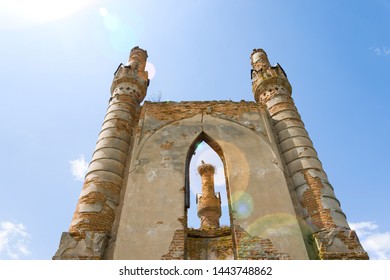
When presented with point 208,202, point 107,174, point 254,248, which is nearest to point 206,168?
point 208,202

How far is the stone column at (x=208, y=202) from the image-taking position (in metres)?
14.6

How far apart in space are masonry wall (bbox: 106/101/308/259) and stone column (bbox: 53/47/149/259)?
25 cm

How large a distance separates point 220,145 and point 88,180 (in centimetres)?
315

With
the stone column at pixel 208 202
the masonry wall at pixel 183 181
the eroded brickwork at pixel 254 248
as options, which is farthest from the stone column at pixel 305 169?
the stone column at pixel 208 202

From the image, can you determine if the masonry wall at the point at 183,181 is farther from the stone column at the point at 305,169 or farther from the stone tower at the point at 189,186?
the stone column at the point at 305,169

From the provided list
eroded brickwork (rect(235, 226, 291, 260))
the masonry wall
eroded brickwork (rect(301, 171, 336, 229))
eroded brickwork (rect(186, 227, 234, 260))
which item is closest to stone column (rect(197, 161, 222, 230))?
eroded brickwork (rect(186, 227, 234, 260))

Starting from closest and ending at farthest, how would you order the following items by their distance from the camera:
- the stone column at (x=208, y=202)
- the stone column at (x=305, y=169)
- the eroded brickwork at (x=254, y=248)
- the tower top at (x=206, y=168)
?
the eroded brickwork at (x=254, y=248) < the stone column at (x=305, y=169) < the stone column at (x=208, y=202) < the tower top at (x=206, y=168)

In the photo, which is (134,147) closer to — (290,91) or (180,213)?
(180,213)

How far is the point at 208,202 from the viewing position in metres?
14.9

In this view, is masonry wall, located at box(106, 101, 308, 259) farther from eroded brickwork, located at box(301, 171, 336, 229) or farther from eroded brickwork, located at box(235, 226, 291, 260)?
eroded brickwork, located at box(301, 171, 336, 229)

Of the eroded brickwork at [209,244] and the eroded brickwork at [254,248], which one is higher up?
the eroded brickwork at [209,244]

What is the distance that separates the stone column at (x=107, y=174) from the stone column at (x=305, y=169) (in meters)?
3.76

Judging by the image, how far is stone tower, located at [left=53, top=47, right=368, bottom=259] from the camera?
5.66 metres

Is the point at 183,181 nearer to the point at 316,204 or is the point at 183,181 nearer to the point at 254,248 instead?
the point at 254,248
